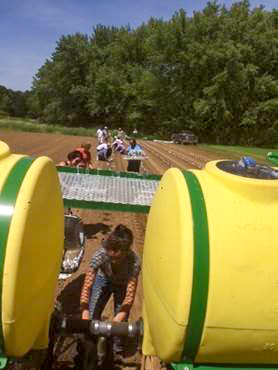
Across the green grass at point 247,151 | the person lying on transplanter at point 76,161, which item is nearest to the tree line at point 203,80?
the green grass at point 247,151

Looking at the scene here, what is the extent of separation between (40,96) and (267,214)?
95821mm

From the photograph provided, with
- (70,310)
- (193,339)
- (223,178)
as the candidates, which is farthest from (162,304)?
(70,310)

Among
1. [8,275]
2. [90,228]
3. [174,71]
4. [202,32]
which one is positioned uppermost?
[202,32]

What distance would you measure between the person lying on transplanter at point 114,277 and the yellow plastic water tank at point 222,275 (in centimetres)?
94

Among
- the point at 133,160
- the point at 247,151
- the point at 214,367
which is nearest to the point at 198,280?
the point at 214,367

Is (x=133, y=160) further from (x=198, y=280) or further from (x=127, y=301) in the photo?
(x=198, y=280)

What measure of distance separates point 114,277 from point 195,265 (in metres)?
1.58

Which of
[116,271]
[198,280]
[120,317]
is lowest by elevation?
[120,317]

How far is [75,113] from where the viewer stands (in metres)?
84.9

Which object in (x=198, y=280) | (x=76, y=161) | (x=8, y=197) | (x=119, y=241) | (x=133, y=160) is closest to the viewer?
(x=198, y=280)

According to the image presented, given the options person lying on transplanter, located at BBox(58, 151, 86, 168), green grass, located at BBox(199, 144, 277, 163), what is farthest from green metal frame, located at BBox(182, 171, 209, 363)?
green grass, located at BBox(199, 144, 277, 163)

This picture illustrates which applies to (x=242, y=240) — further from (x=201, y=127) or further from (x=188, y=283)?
(x=201, y=127)

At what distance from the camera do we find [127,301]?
12.9 ft

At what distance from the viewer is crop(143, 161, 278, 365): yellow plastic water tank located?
2.70m
